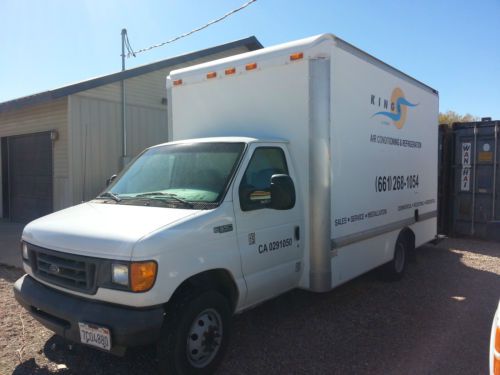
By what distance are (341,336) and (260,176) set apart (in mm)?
1892

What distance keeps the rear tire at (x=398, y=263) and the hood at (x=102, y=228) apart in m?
3.90

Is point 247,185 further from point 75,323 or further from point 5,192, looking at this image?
point 5,192

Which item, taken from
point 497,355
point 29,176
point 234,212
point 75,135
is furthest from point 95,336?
point 29,176

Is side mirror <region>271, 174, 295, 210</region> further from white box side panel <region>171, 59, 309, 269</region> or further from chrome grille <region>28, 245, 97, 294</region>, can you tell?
chrome grille <region>28, 245, 97, 294</region>

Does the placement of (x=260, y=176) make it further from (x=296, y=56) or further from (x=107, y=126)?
(x=107, y=126)

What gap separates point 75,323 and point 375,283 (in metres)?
4.61

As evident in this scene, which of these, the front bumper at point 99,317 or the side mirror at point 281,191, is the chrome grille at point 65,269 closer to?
the front bumper at point 99,317

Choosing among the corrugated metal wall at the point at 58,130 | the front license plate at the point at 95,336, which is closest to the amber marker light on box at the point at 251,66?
the front license plate at the point at 95,336

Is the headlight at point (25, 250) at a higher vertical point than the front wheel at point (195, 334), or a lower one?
higher

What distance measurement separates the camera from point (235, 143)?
14.2 feet

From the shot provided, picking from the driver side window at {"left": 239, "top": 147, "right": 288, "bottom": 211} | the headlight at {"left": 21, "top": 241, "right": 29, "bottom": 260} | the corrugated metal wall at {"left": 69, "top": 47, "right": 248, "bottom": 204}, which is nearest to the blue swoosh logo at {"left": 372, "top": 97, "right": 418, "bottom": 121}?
the driver side window at {"left": 239, "top": 147, "right": 288, "bottom": 211}

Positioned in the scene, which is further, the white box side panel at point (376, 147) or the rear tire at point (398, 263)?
the rear tire at point (398, 263)

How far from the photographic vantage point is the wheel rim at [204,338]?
3.47m

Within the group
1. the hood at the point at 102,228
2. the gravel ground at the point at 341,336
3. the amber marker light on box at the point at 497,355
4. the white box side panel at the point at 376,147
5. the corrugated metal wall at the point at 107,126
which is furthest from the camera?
the corrugated metal wall at the point at 107,126
